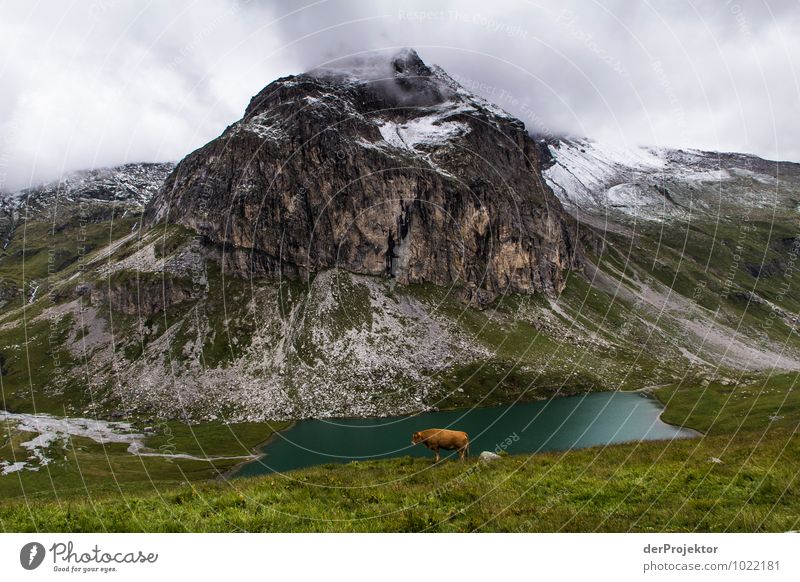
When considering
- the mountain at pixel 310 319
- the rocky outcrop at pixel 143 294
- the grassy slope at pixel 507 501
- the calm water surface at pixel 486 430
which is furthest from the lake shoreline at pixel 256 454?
the rocky outcrop at pixel 143 294

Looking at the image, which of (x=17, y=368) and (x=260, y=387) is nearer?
(x=260, y=387)

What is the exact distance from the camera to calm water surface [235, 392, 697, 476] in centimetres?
7856

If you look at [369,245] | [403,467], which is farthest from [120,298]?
[403,467]

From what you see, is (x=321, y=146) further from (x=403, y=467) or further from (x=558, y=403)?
(x=403, y=467)

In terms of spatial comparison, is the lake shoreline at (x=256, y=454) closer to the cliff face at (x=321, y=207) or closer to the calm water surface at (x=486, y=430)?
the calm water surface at (x=486, y=430)

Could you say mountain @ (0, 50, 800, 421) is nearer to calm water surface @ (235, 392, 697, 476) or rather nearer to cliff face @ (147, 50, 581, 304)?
cliff face @ (147, 50, 581, 304)

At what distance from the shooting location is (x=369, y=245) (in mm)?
181125

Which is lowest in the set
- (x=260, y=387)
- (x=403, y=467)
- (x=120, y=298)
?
(x=260, y=387)

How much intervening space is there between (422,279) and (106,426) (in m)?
115

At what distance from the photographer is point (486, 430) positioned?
97.4 m

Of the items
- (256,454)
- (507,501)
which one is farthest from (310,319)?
(507,501)

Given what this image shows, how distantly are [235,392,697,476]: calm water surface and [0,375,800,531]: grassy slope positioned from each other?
52546 millimetres
